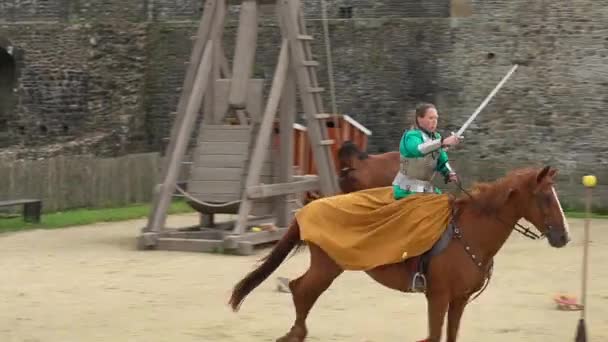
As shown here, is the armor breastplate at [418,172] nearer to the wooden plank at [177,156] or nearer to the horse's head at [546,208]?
the horse's head at [546,208]

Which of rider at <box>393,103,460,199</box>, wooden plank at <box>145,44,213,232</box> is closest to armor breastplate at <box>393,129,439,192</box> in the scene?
rider at <box>393,103,460,199</box>

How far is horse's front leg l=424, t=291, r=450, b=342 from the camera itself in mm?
8391

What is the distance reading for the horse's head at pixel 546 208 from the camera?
834 cm

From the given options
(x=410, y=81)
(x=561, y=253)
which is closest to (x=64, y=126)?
(x=410, y=81)

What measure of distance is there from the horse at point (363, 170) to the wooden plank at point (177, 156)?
2.35 metres

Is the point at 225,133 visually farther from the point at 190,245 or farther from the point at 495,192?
the point at 495,192

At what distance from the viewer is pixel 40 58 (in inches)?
1091

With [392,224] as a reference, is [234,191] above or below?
below

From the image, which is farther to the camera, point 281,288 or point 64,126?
point 64,126

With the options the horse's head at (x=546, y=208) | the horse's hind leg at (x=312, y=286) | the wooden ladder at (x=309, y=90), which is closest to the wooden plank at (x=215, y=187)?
the wooden ladder at (x=309, y=90)

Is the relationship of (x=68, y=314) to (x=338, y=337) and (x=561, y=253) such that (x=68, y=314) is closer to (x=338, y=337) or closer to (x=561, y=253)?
(x=338, y=337)

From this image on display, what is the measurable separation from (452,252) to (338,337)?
171 cm

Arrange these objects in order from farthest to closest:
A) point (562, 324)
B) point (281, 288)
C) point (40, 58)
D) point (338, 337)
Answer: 1. point (40, 58)
2. point (281, 288)
3. point (562, 324)
4. point (338, 337)

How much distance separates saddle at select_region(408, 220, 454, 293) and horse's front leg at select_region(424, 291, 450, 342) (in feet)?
0.52
